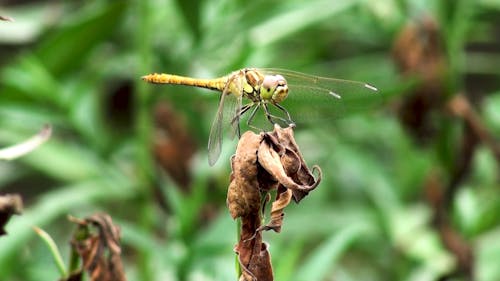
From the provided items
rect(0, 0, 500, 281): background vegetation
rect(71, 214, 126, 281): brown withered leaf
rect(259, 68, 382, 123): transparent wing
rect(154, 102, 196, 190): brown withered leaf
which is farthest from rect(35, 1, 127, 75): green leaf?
rect(71, 214, 126, 281): brown withered leaf

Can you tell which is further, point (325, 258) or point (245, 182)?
point (325, 258)

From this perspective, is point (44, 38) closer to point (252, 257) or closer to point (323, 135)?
point (323, 135)

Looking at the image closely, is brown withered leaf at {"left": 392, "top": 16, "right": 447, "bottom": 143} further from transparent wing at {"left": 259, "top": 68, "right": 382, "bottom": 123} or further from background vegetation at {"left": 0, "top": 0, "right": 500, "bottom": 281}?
transparent wing at {"left": 259, "top": 68, "right": 382, "bottom": 123}

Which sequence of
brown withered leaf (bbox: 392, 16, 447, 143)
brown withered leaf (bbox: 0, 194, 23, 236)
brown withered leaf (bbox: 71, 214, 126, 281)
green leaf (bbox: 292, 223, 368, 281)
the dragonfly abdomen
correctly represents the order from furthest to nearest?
brown withered leaf (bbox: 392, 16, 447, 143) → green leaf (bbox: 292, 223, 368, 281) → the dragonfly abdomen → brown withered leaf (bbox: 71, 214, 126, 281) → brown withered leaf (bbox: 0, 194, 23, 236)

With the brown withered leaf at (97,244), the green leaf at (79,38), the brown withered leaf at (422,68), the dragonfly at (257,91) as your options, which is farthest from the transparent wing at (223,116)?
the brown withered leaf at (422,68)

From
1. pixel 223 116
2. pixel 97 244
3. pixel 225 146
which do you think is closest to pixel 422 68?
pixel 225 146

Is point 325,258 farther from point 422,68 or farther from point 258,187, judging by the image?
point 258,187
